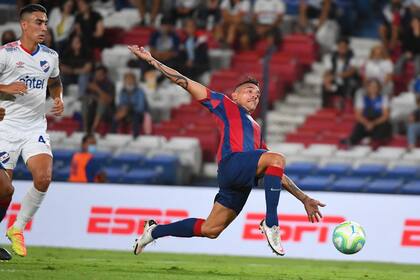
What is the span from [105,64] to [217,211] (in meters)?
11.1

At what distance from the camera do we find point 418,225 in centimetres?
1527

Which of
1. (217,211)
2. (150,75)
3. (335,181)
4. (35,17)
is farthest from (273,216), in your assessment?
(150,75)

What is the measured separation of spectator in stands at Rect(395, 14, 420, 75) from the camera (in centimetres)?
2047

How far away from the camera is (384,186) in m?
17.7

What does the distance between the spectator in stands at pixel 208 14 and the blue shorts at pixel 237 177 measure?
11.8 metres

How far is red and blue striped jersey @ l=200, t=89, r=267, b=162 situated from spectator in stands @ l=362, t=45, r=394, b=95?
376 inches

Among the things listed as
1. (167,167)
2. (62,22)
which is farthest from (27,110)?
(62,22)

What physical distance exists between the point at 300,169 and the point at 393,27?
463cm

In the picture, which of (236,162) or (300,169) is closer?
(236,162)

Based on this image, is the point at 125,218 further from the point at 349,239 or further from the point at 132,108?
the point at 349,239

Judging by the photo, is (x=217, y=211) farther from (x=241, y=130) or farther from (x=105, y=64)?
(x=105, y=64)

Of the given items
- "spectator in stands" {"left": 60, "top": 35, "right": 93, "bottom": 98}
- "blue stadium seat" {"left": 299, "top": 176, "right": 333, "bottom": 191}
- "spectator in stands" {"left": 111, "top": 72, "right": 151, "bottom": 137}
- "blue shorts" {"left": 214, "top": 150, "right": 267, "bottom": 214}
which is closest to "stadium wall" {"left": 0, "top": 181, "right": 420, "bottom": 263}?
"blue stadium seat" {"left": 299, "top": 176, "right": 333, "bottom": 191}

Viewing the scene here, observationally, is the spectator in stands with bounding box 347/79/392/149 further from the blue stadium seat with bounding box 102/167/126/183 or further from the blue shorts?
the blue shorts

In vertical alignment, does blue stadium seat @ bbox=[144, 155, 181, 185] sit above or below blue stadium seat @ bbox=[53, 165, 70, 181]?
above
